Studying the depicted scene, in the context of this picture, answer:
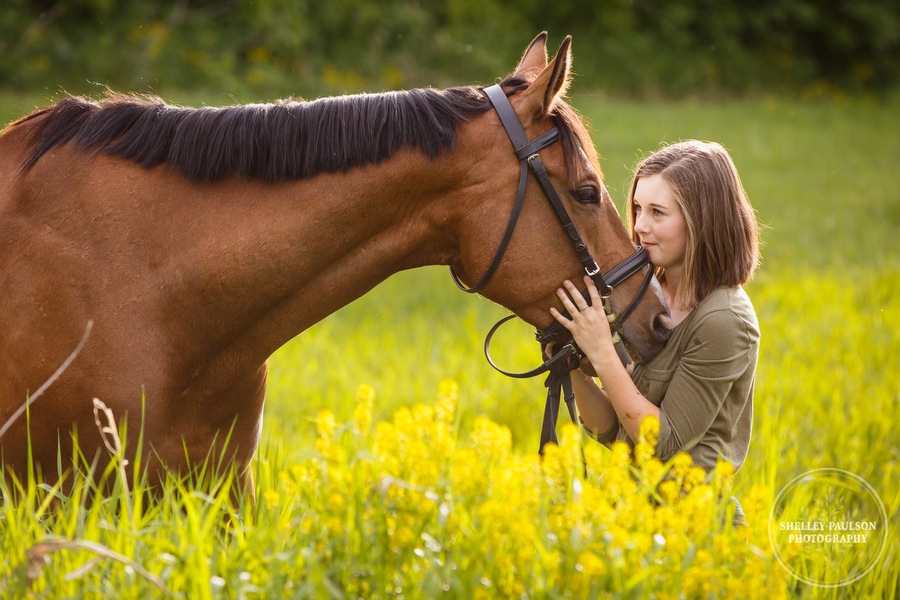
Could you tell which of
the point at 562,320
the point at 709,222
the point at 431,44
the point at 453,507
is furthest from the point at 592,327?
the point at 431,44

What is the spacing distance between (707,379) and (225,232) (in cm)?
159

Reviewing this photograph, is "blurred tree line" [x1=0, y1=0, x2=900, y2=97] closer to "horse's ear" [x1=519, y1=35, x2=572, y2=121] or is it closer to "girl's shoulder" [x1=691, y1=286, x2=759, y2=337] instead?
"horse's ear" [x1=519, y1=35, x2=572, y2=121]

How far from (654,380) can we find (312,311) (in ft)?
3.85

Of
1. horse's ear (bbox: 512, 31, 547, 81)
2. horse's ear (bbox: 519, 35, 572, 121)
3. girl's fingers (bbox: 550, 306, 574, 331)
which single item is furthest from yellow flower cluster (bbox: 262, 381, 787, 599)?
horse's ear (bbox: 512, 31, 547, 81)

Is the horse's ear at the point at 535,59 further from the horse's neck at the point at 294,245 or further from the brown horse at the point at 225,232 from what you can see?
the horse's neck at the point at 294,245

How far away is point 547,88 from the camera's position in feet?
9.01

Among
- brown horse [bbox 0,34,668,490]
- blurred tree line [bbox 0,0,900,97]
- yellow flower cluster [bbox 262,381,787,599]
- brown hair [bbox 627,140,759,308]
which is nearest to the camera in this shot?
yellow flower cluster [bbox 262,381,787,599]

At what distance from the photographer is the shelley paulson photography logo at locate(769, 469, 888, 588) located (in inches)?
112

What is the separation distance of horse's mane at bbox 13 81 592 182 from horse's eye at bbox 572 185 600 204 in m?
0.10

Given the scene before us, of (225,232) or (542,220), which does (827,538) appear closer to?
(542,220)

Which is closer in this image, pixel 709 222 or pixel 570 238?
pixel 570 238

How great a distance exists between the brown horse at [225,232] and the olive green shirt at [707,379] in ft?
0.51

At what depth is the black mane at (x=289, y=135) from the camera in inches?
108

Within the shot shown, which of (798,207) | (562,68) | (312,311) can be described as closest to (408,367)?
(312,311)
